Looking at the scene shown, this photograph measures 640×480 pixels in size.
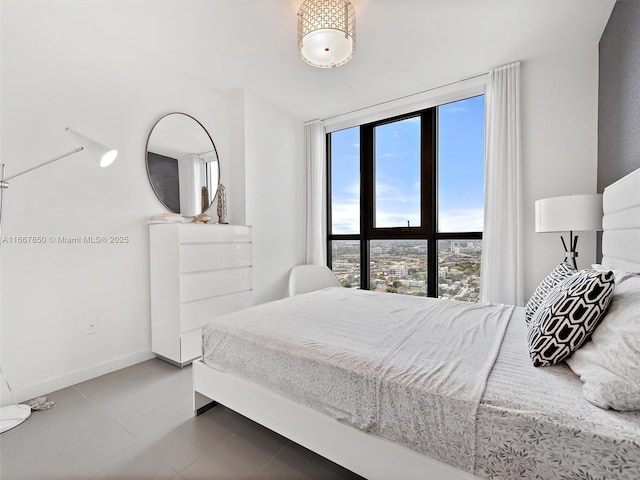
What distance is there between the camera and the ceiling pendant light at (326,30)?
6.00ft

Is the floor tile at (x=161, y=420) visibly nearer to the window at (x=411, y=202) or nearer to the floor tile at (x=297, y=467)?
the floor tile at (x=297, y=467)

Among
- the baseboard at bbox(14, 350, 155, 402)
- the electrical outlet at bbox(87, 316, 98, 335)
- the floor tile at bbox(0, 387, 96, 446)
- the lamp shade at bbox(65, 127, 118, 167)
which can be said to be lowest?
the floor tile at bbox(0, 387, 96, 446)

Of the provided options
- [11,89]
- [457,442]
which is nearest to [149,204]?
[11,89]

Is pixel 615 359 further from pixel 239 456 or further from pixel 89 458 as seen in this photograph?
pixel 89 458

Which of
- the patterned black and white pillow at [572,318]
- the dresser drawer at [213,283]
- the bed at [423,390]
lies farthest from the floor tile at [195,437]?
the patterned black and white pillow at [572,318]

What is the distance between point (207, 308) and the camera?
2.61 metres

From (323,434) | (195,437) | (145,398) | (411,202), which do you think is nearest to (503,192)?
(411,202)

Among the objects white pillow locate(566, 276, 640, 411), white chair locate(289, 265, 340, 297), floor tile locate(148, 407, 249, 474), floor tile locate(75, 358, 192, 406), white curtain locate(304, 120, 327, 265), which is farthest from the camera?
white curtain locate(304, 120, 327, 265)

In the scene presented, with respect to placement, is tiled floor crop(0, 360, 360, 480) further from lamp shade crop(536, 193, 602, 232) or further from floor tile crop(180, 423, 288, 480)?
lamp shade crop(536, 193, 602, 232)

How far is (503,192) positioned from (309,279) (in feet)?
7.14

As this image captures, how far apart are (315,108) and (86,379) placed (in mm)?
3418

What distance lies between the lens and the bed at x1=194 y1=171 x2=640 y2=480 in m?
0.82

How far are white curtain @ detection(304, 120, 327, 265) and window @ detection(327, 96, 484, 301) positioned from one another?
19cm

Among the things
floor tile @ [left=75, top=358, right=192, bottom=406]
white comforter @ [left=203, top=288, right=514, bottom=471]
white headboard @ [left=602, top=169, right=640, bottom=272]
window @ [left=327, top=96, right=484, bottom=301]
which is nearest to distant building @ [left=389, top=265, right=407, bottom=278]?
window @ [left=327, top=96, right=484, bottom=301]
